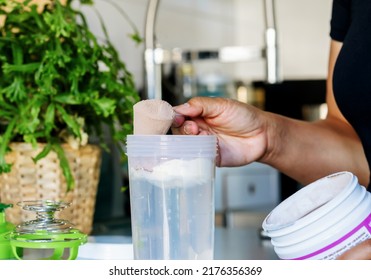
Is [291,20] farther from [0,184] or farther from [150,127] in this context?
[150,127]

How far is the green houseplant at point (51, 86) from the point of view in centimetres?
108

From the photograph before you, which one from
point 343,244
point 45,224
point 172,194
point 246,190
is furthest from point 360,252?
point 246,190

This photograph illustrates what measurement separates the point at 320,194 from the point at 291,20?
9.67ft


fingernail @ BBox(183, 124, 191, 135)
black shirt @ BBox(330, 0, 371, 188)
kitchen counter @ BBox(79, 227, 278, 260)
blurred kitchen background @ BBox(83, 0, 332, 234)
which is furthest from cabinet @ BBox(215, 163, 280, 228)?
fingernail @ BBox(183, 124, 191, 135)

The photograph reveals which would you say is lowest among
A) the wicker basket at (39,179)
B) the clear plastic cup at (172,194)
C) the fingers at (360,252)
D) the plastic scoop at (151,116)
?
the wicker basket at (39,179)

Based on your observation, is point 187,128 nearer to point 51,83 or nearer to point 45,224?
point 45,224

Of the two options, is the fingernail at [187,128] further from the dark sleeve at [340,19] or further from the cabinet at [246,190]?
the cabinet at [246,190]

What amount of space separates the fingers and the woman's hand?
0.26m

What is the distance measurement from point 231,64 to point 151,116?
119 inches

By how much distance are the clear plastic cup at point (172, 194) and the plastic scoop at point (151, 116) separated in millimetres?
33

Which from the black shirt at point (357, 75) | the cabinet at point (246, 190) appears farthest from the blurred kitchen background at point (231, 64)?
the black shirt at point (357, 75)

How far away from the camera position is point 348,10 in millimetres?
1162

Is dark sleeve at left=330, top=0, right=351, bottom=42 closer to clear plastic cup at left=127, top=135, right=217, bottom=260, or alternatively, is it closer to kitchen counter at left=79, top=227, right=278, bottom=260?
kitchen counter at left=79, top=227, right=278, bottom=260
